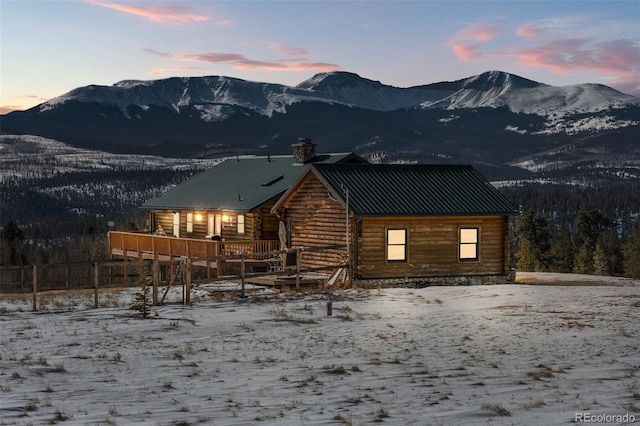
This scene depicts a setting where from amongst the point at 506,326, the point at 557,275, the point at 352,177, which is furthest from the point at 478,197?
the point at 506,326

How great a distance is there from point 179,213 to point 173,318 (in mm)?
25590

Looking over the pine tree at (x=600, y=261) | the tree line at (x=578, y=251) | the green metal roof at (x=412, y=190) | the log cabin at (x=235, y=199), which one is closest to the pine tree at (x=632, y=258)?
the tree line at (x=578, y=251)

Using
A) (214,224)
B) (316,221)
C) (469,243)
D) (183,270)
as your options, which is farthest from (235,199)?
(183,270)

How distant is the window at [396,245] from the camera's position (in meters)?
32.8

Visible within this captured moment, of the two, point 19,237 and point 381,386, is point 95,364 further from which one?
point 19,237

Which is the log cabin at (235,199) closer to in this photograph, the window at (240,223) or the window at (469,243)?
the window at (240,223)

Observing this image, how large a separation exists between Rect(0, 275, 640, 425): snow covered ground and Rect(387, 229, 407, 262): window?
7116mm

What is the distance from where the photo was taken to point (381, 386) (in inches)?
557

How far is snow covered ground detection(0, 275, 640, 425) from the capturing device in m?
12.6

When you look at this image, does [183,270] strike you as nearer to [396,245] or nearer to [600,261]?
[396,245]

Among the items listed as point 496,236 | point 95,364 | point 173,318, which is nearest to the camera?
point 95,364

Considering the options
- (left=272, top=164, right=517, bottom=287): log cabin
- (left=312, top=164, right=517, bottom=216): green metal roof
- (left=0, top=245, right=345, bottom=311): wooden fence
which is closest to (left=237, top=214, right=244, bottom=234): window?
(left=0, top=245, right=345, bottom=311): wooden fence

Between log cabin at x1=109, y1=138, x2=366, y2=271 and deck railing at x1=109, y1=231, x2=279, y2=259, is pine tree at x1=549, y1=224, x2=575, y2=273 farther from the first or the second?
deck railing at x1=109, y1=231, x2=279, y2=259

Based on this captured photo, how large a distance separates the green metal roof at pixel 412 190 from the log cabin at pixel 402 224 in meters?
0.05
